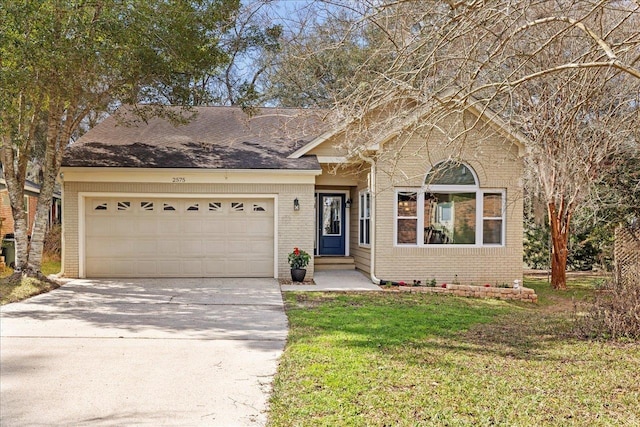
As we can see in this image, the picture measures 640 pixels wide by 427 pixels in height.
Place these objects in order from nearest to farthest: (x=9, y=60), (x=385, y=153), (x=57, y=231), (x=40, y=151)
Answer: (x=9, y=60), (x=385, y=153), (x=57, y=231), (x=40, y=151)

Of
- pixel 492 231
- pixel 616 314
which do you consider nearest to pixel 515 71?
pixel 616 314

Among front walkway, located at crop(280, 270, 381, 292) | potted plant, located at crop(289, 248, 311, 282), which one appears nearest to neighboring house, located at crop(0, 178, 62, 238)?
potted plant, located at crop(289, 248, 311, 282)

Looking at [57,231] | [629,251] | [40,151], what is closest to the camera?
[629,251]

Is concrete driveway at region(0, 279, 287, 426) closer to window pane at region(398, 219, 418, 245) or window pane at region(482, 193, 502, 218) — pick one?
window pane at region(398, 219, 418, 245)

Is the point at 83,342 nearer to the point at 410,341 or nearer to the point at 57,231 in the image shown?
the point at 410,341

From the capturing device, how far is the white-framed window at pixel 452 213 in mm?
13828

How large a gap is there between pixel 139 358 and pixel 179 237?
7.96 meters

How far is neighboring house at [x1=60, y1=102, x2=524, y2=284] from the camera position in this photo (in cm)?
1370

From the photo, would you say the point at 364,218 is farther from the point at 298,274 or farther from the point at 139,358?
the point at 139,358

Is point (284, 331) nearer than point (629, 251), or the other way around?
point (284, 331)

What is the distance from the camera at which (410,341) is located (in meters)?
7.33

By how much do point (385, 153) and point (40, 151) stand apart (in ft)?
69.4

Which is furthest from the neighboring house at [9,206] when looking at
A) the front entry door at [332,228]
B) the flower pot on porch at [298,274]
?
the front entry door at [332,228]

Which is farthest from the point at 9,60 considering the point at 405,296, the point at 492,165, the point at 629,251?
the point at 629,251
